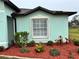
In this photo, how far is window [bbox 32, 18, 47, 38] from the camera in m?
21.2

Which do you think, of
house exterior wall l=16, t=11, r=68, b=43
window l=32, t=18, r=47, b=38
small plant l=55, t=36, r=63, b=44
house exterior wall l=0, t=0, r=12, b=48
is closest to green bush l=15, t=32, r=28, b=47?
house exterior wall l=0, t=0, r=12, b=48

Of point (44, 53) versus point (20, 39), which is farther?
point (20, 39)

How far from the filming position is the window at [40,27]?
69.7 ft

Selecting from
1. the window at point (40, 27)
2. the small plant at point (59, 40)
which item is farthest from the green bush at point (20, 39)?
the small plant at point (59, 40)

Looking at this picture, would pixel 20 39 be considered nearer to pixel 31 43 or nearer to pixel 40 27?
pixel 31 43

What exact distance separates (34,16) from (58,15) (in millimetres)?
1829

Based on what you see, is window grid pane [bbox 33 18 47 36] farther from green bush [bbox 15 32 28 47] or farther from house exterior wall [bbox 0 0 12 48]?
house exterior wall [bbox 0 0 12 48]

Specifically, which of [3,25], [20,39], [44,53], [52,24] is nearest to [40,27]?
[52,24]

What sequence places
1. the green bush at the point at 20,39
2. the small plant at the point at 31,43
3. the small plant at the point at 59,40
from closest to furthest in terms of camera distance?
the green bush at the point at 20,39
the small plant at the point at 31,43
the small plant at the point at 59,40

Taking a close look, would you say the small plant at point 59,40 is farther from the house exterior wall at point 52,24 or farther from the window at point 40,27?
the window at point 40,27

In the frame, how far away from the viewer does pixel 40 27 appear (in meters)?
21.3

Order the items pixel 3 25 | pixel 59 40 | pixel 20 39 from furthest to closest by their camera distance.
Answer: pixel 59 40 < pixel 20 39 < pixel 3 25

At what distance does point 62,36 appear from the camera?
21297 millimetres

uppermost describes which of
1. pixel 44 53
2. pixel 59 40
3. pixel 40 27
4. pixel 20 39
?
pixel 40 27
